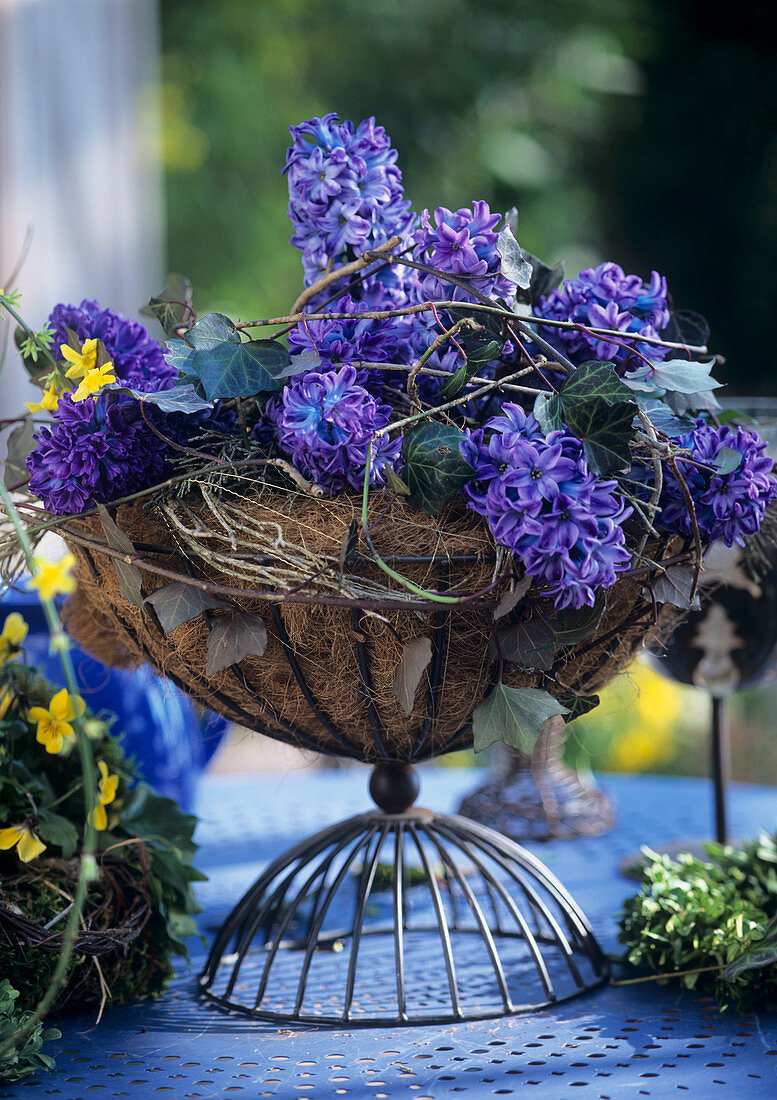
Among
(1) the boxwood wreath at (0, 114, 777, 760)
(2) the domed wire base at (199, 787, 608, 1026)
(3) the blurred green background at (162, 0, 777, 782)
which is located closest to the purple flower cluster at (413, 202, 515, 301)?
(1) the boxwood wreath at (0, 114, 777, 760)

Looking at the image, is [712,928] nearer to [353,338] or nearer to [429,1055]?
[429,1055]

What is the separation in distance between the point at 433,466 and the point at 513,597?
0.23 feet

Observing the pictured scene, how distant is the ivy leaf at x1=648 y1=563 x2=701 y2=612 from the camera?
547 mm

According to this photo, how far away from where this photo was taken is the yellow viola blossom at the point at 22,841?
58 centimetres

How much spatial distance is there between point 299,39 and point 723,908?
355cm

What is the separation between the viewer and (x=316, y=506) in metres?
0.52

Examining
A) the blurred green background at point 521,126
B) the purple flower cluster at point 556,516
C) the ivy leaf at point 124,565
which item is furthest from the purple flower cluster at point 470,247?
the blurred green background at point 521,126

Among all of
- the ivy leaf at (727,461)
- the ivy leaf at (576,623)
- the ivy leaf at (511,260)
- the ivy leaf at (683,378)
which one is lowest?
the ivy leaf at (576,623)

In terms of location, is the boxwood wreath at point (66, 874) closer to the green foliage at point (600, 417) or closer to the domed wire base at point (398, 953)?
the domed wire base at point (398, 953)

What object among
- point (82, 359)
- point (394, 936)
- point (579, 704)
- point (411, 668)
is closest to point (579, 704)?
point (579, 704)

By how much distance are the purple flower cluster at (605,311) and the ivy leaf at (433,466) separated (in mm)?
129

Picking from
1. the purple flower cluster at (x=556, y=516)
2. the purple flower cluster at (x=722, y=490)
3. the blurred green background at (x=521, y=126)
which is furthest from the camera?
the blurred green background at (x=521, y=126)

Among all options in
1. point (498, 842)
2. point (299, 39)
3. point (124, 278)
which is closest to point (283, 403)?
point (498, 842)

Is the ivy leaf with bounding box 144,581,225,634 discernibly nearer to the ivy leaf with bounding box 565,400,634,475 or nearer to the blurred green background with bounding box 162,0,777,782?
the ivy leaf with bounding box 565,400,634,475
